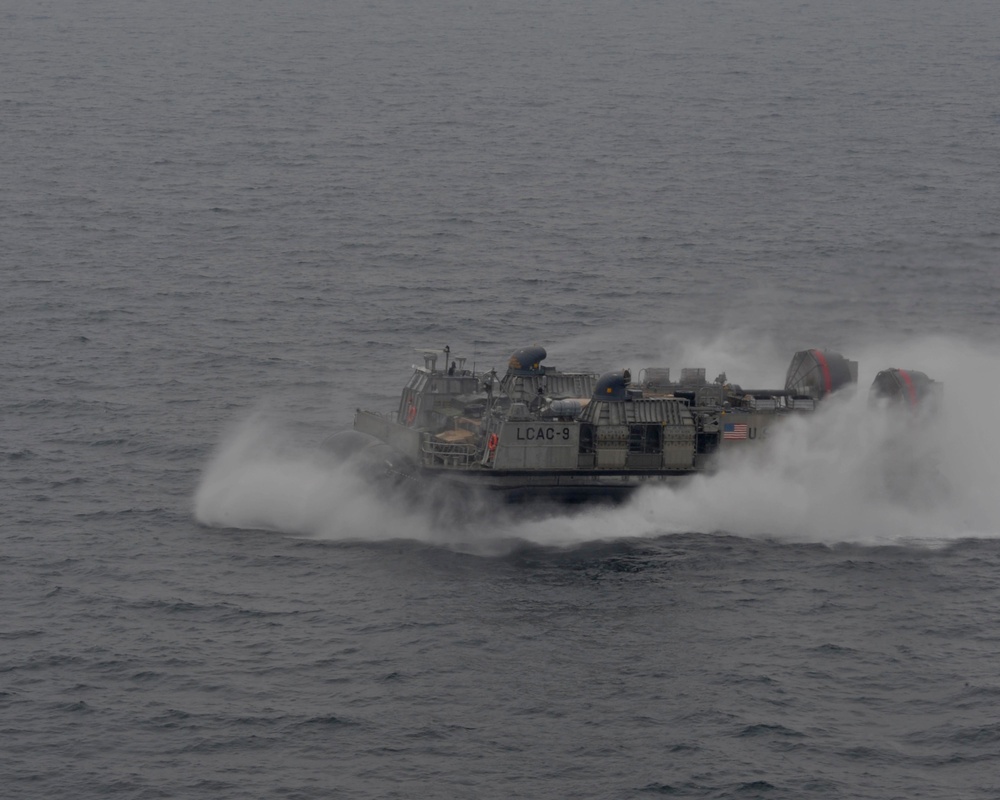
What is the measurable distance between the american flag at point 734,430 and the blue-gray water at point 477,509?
1.25m

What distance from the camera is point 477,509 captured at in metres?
58.5

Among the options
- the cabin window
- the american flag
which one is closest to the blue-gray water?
the american flag

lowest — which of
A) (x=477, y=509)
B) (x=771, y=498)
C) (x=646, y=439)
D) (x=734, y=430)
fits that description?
(x=477, y=509)

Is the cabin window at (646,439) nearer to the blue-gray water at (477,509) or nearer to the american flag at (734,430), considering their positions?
the blue-gray water at (477,509)

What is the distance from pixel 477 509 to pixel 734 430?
32.6 ft

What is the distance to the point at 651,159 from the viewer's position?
123 m

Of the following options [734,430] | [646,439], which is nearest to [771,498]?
[734,430]

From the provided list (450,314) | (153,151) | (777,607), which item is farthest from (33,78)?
(777,607)

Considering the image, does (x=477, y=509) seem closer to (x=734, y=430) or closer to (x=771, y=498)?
(x=734, y=430)

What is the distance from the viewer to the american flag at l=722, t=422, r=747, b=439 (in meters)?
60.4

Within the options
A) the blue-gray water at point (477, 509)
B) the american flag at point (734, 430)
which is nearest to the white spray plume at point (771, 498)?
the blue-gray water at point (477, 509)

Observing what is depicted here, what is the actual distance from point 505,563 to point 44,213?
2388 inches

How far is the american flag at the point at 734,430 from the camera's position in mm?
60406

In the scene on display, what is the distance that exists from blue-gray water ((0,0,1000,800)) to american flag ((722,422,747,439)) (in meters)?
1.25
